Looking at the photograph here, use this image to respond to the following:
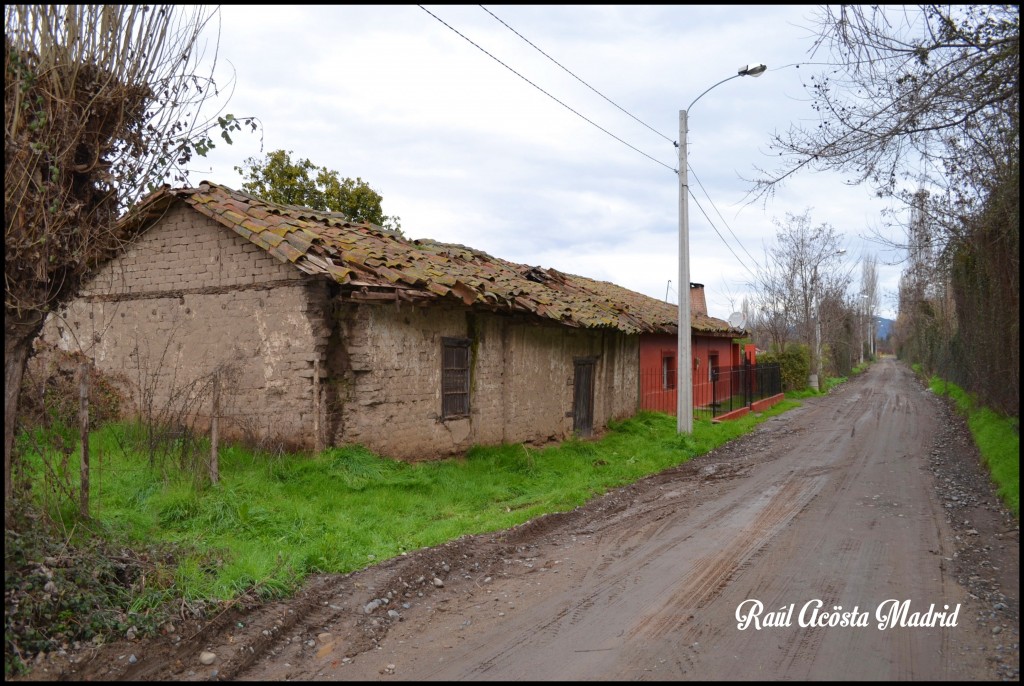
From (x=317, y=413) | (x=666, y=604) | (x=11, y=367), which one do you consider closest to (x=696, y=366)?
(x=317, y=413)

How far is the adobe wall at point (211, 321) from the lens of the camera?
9688 millimetres

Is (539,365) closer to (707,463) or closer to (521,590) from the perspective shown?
(707,463)

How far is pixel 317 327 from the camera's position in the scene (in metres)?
9.52

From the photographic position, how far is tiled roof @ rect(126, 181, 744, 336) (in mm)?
9617

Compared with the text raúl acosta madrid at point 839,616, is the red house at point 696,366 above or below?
above

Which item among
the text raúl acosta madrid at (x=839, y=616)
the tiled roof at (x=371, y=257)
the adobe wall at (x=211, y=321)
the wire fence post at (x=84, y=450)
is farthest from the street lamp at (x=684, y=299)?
the wire fence post at (x=84, y=450)

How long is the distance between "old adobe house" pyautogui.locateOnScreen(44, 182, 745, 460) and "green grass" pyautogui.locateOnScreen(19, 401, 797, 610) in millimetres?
633

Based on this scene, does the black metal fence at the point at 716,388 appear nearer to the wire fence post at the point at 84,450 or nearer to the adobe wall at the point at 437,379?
the adobe wall at the point at 437,379

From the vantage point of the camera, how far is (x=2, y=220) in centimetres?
504

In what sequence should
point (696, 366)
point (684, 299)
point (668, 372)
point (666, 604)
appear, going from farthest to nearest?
point (696, 366) → point (668, 372) → point (684, 299) → point (666, 604)

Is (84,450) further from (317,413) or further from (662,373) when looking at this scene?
(662,373)

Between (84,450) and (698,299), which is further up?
(698,299)

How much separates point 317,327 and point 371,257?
1.58 meters

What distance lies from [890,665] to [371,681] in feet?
10.9
